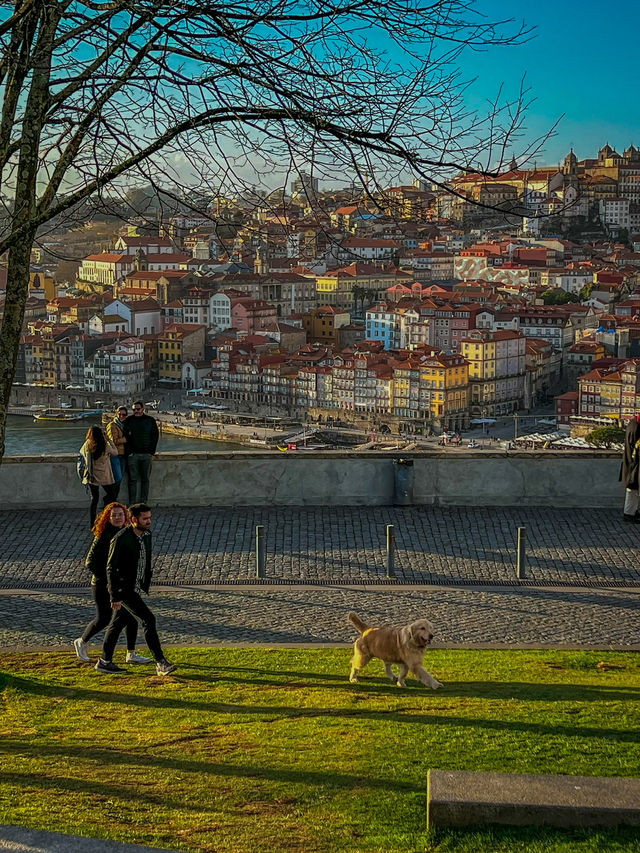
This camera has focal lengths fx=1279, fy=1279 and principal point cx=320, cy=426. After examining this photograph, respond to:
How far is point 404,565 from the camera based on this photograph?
517 cm

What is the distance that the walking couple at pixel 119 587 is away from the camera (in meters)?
3.53

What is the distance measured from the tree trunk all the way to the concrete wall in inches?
118

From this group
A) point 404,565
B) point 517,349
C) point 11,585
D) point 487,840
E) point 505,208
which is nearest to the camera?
point 487,840

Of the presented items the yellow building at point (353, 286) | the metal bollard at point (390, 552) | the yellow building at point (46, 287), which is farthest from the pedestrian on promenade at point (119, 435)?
the yellow building at point (46, 287)

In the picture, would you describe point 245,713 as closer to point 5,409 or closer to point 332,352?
point 5,409

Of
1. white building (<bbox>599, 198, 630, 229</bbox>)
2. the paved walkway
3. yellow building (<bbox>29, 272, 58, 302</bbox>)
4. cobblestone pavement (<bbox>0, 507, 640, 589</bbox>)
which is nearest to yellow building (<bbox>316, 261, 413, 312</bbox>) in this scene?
yellow building (<bbox>29, 272, 58, 302</bbox>)

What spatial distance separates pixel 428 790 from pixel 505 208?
4.46 feet

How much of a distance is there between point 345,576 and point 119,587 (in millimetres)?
1608

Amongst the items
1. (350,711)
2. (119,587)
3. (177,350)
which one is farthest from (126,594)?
(177,350)

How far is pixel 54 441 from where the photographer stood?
40.0 meters

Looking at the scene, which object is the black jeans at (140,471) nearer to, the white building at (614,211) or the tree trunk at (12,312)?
the tree trunk at (12,312)

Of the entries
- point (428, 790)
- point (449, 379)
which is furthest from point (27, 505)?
point (449, 379)

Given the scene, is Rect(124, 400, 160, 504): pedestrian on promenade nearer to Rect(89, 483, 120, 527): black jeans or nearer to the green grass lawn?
Rect(89, 483, 120, 527): black jeans

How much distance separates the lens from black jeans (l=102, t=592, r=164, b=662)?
11.6 feet
